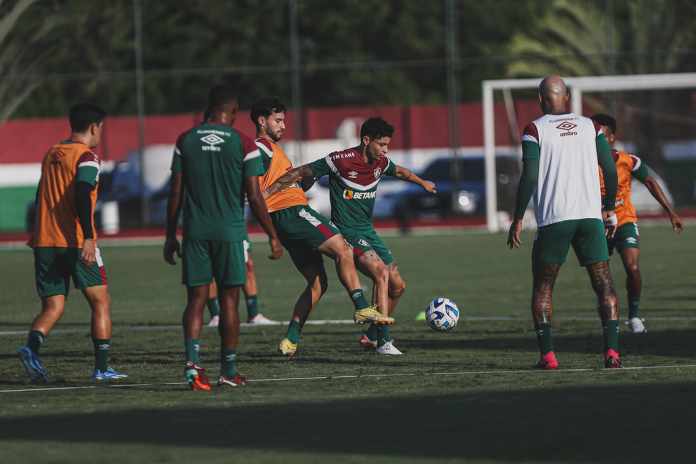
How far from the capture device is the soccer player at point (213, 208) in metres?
9.34

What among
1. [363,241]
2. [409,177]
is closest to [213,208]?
[363,241]

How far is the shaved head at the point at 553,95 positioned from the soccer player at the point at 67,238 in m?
3.15

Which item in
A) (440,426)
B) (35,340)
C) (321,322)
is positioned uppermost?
(35,340)

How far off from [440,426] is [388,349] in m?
4.06

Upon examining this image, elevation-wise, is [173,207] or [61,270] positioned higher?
[173,207]

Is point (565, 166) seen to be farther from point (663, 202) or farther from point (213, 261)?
point (663, 202)

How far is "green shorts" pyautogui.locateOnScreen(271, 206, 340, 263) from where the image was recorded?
11938mm

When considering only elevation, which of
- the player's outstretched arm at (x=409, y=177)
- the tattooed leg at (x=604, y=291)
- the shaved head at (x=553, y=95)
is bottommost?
the tattooed leg at (x=604, y=291)

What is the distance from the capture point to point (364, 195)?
12.3 m

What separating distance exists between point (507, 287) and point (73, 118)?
401 inches

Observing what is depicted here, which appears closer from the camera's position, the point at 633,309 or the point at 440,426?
the point at 440,426

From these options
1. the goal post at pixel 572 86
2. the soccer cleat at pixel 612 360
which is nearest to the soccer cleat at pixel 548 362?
the soccer cleat at pixel 612 360

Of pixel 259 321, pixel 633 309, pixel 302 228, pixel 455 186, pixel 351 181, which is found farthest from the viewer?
pixel 455 186

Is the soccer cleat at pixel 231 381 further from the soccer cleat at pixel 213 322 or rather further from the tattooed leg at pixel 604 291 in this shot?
the soccer cleat at pixel 213 322
